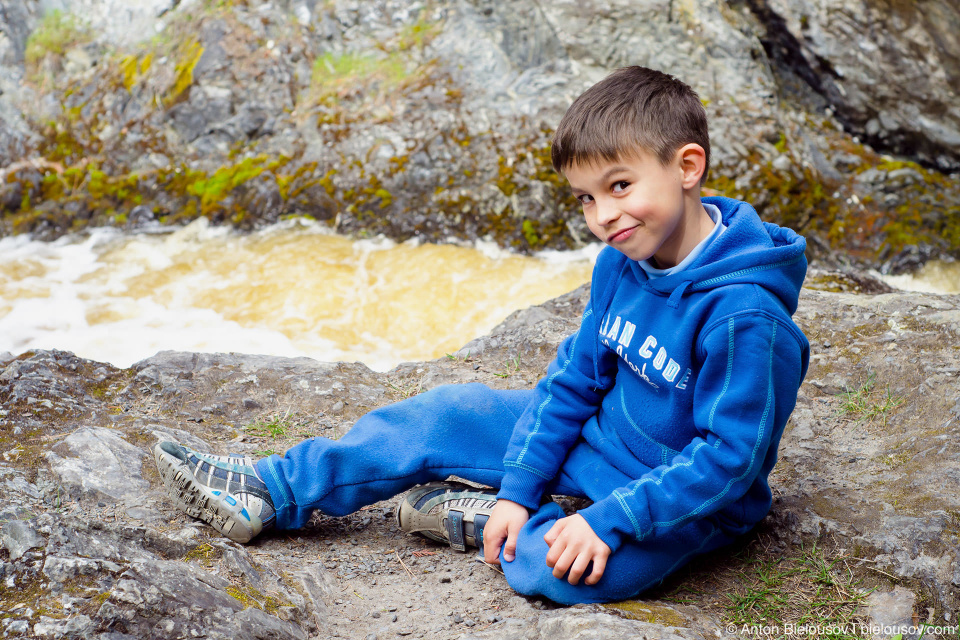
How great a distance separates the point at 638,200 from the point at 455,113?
522cm

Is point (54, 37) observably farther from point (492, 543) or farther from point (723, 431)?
point (723, 431)

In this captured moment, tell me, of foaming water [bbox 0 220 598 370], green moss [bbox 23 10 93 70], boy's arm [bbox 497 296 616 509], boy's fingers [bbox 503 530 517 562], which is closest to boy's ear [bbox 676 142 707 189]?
boy's arm [bbox 497 296 616 509]

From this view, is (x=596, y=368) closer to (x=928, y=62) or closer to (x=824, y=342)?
(x=824, y=342)

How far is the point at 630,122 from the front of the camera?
2.08m

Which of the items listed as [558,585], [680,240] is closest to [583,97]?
[680,240]

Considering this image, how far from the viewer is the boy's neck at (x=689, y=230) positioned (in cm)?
214

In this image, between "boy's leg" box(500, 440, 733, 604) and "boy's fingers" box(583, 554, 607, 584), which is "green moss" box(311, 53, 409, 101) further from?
"boy's fingers" box(583, 554, 607, 584)

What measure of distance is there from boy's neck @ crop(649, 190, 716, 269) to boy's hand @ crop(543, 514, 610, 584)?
0.81m

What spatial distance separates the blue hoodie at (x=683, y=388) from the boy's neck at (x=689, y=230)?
77 millimetres

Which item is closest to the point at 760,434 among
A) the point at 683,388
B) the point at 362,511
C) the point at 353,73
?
the point at 683,388

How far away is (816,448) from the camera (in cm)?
291

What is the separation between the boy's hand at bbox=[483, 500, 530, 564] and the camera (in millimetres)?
2303

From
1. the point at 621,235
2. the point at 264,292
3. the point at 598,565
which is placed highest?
the point at 621,235

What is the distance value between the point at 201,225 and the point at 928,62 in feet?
22.3
